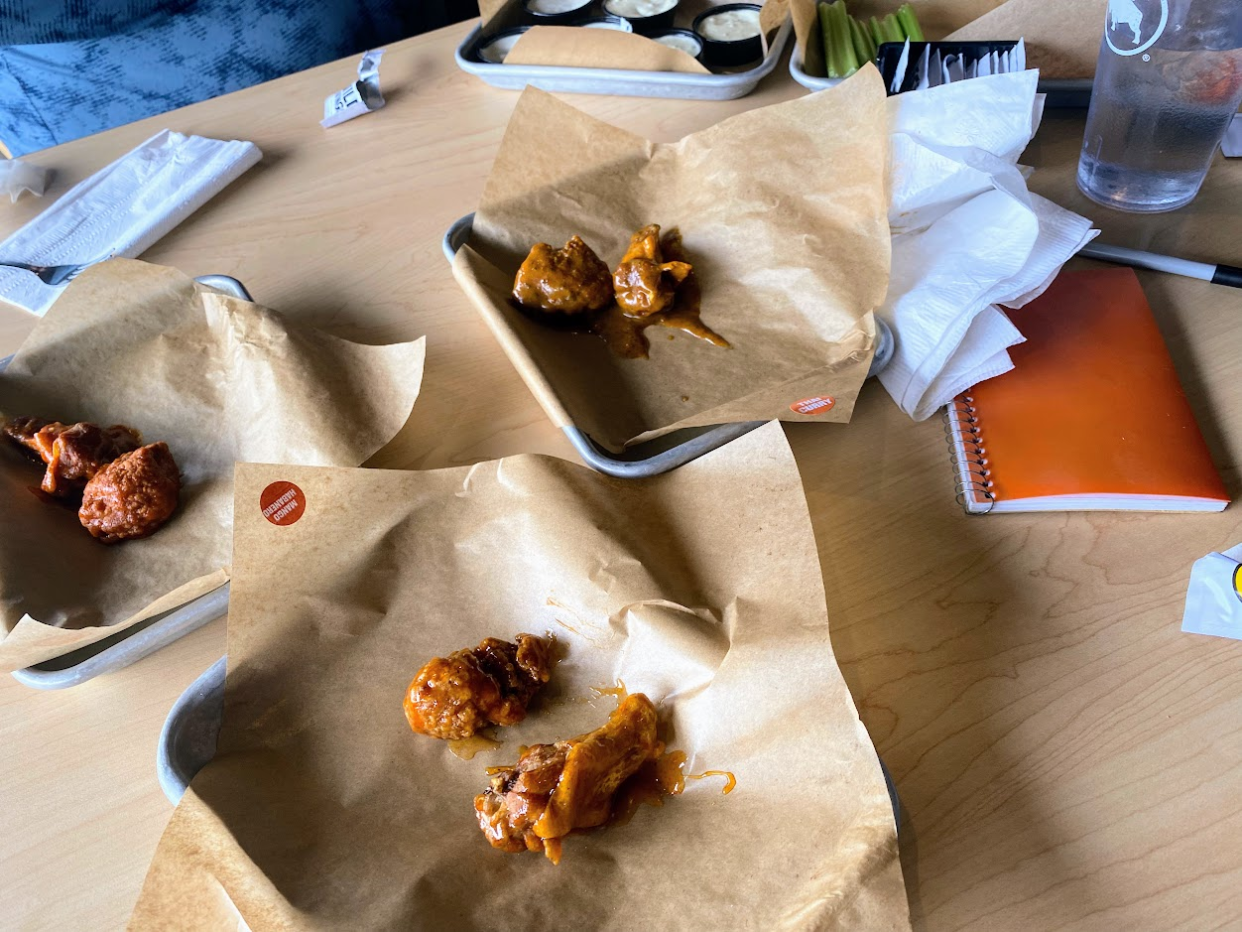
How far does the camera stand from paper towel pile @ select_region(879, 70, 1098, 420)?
3.95ft

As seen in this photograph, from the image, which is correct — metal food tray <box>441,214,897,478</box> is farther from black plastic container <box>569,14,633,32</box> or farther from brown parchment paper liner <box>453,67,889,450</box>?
black plastic container <box>569,14,633,32</box>

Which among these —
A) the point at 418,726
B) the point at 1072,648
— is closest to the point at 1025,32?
the point at 1072,648

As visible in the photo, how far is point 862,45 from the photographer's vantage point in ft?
5.92

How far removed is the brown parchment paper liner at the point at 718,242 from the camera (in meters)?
1.30

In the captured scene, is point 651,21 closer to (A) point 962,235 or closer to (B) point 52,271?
(A) point 962,235

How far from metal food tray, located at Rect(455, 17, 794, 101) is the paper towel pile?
1.61 ft

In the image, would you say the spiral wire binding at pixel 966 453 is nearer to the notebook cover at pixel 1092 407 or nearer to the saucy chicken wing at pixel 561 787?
the notebook cover at pixel 1092 407

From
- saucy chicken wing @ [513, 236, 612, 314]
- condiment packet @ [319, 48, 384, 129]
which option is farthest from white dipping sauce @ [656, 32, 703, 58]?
saucy chicken wing @ [513, 236, 612, 314]

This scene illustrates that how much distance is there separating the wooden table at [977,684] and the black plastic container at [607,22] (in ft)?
2.90

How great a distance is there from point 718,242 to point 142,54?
190 cm

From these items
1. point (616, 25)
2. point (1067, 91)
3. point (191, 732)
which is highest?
point (616, 25)

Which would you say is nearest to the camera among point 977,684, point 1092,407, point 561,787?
point 561,787

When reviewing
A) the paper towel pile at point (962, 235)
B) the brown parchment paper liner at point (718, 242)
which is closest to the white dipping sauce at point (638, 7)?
the brown parchment paper liner at point (718, 242)

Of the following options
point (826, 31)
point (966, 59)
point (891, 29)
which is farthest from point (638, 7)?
point (966, 59)
